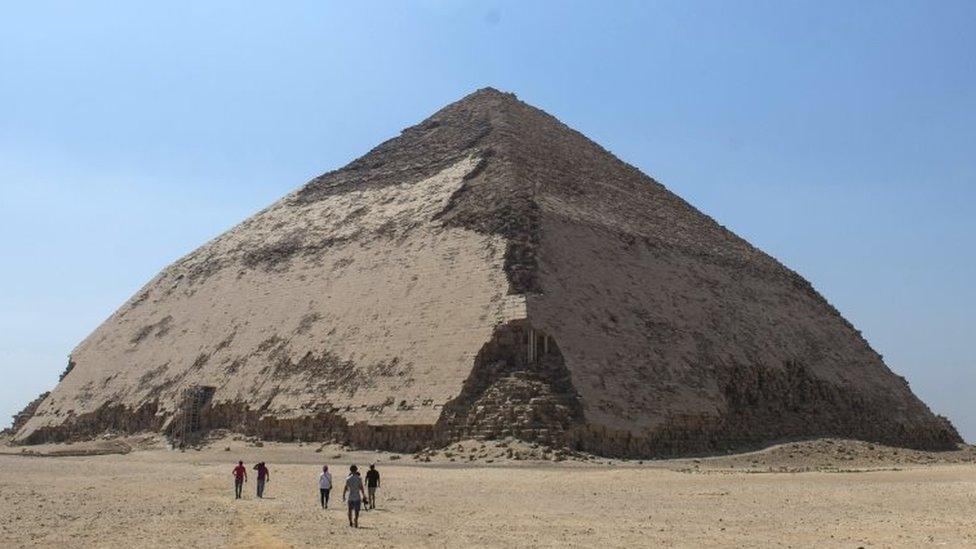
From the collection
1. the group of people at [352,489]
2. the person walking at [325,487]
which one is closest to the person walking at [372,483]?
the group of people at [352,489]

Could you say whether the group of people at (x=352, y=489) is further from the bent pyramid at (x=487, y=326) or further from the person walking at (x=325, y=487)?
the bent pyramid at (x=487, y=326)

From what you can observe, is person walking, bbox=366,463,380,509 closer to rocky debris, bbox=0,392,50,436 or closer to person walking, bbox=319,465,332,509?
person walking, bbox=319,465,332,509

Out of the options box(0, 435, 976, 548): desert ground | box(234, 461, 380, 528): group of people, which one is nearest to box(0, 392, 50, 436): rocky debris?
box(0, 435, 976, 548): desert ground

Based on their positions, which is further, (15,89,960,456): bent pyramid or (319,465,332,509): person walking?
(15,89,960,456): bent pyramid

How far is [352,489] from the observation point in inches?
467

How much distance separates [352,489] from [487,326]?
36.4 feet

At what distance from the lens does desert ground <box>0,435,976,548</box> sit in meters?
10.8

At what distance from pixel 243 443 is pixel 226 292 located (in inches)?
373

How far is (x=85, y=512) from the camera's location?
13023 mm

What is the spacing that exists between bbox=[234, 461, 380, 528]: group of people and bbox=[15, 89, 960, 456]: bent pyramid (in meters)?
6.40

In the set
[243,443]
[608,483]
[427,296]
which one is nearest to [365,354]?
[427,296]

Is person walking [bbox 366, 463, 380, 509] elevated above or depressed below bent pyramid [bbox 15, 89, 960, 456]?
below

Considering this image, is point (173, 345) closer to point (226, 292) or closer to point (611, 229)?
point (226, 292)

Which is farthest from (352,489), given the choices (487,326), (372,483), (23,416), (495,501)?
(23,416)
